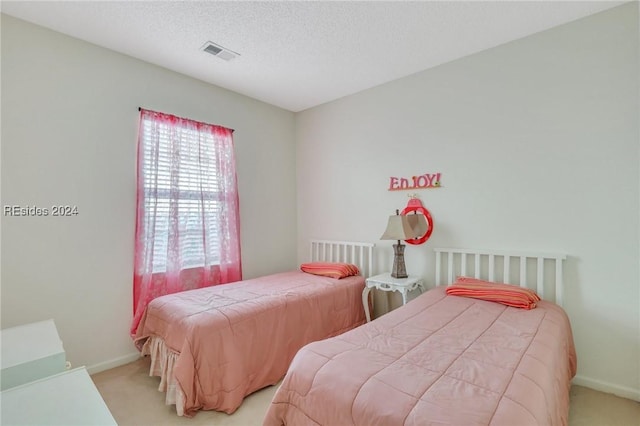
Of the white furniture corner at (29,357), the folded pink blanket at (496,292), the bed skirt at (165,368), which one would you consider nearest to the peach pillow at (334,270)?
the folded pink blanket at (496,292)

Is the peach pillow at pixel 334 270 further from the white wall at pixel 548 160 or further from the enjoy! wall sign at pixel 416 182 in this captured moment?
the enjoy! wall sign at pixel 416 182

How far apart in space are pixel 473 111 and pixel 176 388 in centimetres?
304

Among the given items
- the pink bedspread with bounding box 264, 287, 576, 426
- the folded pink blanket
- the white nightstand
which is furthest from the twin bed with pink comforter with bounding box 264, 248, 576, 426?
the white nightstand

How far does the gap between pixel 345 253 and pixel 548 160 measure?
205cm

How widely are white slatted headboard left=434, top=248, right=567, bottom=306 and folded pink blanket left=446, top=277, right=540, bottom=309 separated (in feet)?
0.45

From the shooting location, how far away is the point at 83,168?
235 cm

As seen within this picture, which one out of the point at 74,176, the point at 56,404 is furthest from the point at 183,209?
the point at 56,404

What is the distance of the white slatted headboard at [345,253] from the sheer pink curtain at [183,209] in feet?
3.24

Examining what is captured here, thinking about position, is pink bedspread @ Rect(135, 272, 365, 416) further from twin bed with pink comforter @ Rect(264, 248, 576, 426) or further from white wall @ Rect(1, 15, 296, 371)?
twin bed with pink comforter @ Rect(264, 248, 576, 426)

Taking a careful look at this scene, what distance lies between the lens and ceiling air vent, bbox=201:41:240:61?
7.85ft

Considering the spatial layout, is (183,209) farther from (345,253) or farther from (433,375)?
(433,375)

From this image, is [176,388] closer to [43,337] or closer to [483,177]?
[43,337]

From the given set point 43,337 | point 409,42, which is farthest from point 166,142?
point 409,42

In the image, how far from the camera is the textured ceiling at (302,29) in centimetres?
198
